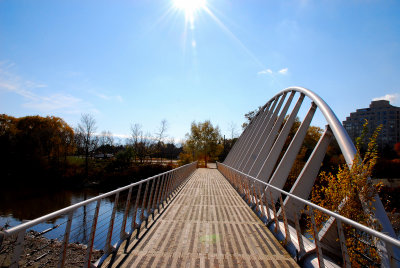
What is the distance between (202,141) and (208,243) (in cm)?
3254

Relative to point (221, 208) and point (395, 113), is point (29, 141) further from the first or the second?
point (395, 113)

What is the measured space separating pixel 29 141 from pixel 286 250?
39.3 m

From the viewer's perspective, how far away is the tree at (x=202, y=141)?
3609 centimetres

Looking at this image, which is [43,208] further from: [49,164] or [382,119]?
[382,119]

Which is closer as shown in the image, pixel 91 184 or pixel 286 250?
pixel 286 250

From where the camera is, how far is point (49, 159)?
1351 inches

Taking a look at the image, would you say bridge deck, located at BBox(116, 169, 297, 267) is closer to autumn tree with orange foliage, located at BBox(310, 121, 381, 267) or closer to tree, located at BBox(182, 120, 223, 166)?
autumn tree with orange foliage, located at BBox(310, 121, 381, 267)

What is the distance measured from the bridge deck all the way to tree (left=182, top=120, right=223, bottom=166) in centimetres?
2983

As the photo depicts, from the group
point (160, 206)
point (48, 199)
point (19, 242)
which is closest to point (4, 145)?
point (48, 199)

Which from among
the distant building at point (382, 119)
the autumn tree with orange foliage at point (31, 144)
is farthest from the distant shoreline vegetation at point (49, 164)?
the distant building at point (382, 119)

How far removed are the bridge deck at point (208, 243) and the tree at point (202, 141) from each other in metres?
29.8

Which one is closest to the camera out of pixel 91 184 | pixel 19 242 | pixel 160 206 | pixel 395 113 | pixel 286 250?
pixel 19 242

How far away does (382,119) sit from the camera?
67.8 meters

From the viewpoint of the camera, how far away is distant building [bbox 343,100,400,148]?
211 feet
